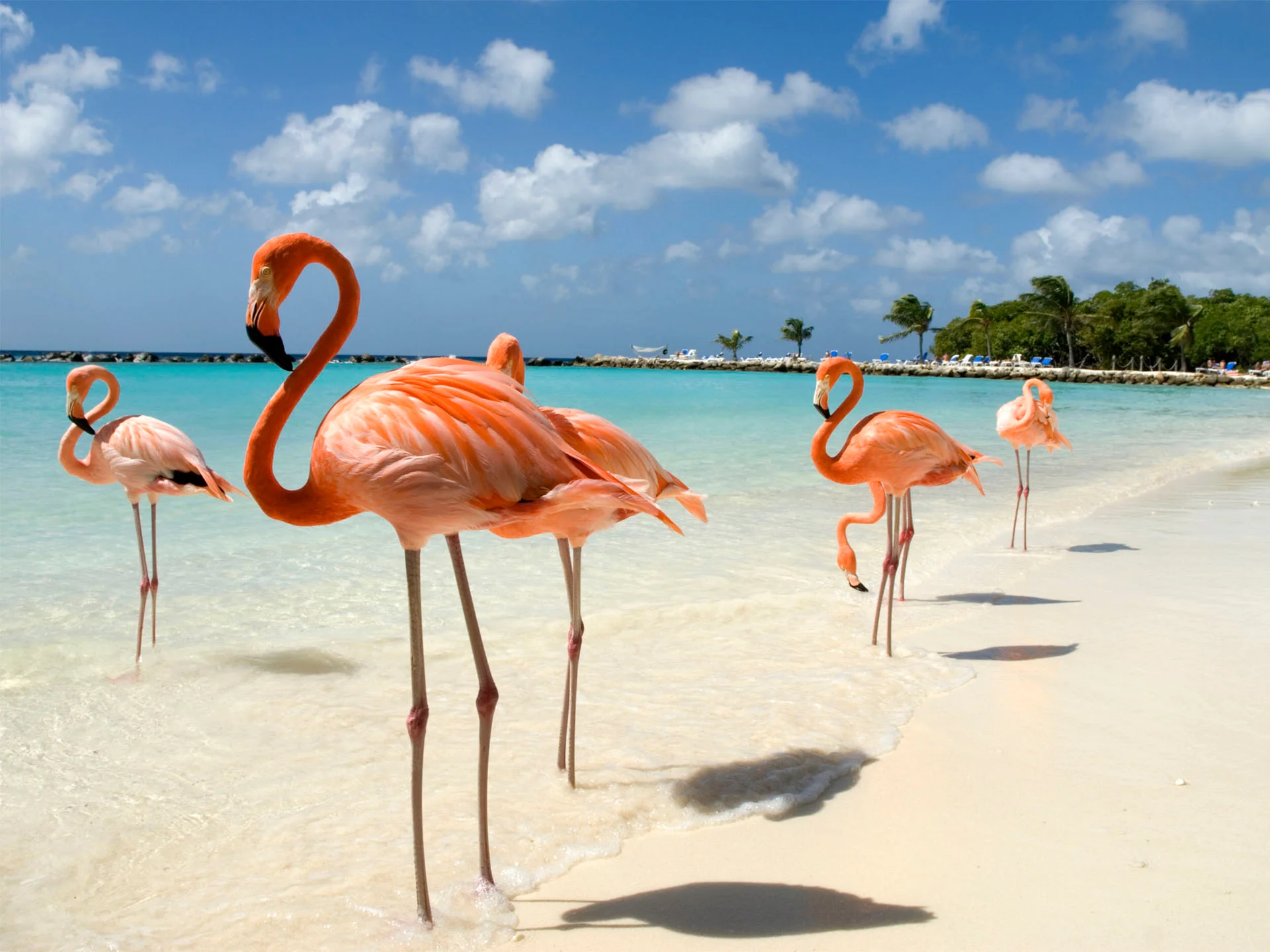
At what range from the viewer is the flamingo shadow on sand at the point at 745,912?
2.56 meters

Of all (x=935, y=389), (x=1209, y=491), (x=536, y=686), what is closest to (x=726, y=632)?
(x=536, y=686)

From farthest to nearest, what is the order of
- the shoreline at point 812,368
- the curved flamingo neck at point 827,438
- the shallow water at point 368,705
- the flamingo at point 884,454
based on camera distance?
1. the shoreline at point 812,368
2. the curved flamingo neck at point 827,438
3. the flamingo at point 884,454
4. the shallow water at point 368,705

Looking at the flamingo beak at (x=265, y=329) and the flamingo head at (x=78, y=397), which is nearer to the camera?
the flamingo beak at (x=265, y=329)

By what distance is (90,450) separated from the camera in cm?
645

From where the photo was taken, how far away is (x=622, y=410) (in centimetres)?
2977

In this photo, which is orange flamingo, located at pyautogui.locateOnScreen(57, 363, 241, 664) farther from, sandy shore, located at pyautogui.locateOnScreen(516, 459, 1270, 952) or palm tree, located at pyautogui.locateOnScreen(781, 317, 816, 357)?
palm tree, located at pyautogui.locateOnScreen(781, 317, 816, 357)

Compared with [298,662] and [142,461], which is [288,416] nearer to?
[298,662]

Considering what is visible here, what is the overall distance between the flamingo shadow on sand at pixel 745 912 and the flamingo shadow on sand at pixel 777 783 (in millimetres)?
539

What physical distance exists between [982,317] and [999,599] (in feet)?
259

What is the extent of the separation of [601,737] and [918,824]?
148 centimetres

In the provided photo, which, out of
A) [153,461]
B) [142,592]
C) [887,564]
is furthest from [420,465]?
[153,461]

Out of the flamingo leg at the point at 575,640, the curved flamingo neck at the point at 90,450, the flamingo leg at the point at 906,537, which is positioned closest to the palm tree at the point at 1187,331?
the flamingo leg at the point at 906,537

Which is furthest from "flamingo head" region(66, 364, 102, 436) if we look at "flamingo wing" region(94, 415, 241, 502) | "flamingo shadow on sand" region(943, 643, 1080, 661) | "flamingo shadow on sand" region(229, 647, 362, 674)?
"flamingo shadow on sand" region(943, 643, 1080, 661)

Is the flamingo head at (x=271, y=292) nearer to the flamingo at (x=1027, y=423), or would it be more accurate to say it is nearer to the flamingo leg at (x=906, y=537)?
the flamingo leg at (x=906, y=537)
